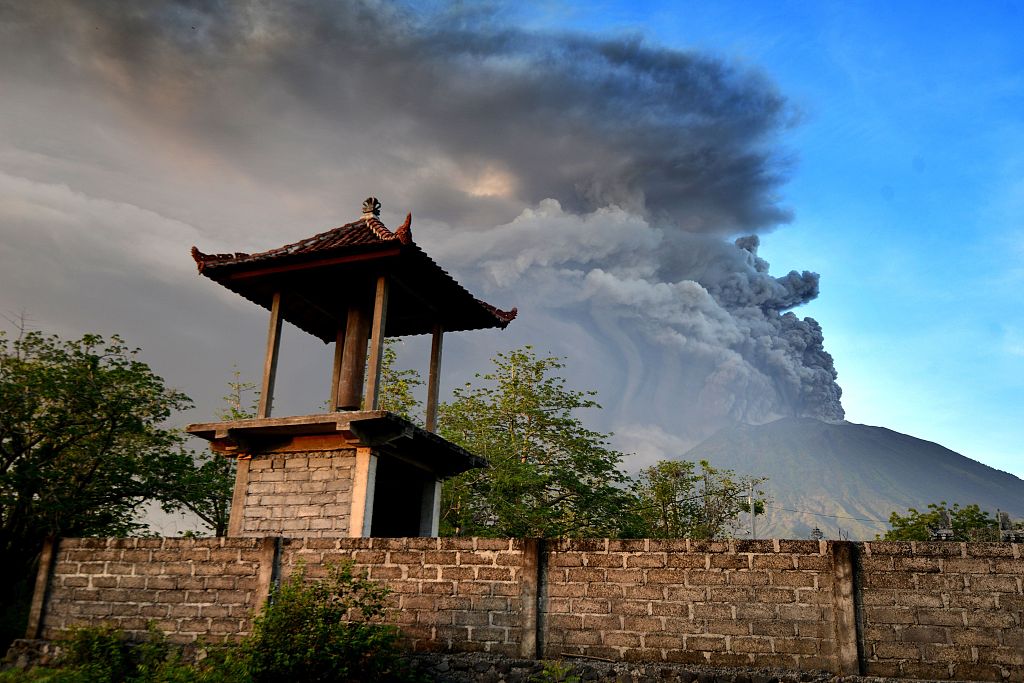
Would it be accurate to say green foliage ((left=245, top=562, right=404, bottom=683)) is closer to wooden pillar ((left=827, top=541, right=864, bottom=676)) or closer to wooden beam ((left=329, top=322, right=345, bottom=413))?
wooden pillar ((left=827, top=541, right=864, bottom=676))

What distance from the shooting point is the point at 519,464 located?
26109 millimetres

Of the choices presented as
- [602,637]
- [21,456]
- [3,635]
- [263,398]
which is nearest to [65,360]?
[21,456]

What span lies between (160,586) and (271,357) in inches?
166

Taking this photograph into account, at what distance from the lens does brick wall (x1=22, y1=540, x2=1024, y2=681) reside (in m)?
8.16

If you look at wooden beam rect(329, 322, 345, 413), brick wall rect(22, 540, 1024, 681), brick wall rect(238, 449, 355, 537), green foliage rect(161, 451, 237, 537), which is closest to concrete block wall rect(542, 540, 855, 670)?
brick wall rect(22, 540, 1024, 681)

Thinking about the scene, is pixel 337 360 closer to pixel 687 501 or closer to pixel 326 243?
pixel 326 243

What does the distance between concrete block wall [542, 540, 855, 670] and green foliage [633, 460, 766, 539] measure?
25.7 m

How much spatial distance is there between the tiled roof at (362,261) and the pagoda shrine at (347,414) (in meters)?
0.02

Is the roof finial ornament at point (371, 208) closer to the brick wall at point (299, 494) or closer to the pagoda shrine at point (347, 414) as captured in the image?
the pagoda shrine at point (347, 414)

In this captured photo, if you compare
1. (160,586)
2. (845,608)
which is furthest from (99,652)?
(845,608)

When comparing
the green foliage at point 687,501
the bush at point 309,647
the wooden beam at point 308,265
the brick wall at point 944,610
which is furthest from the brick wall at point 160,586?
the green foliage at point 687,501

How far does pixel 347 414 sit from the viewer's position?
12344 mm

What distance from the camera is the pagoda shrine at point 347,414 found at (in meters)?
12.7

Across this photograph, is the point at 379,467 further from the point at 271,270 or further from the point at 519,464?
the point at 519,464
